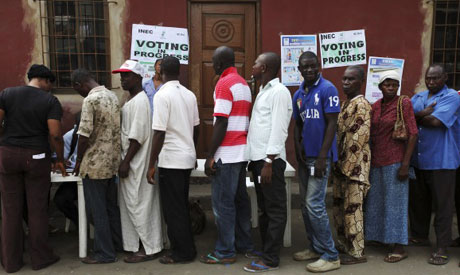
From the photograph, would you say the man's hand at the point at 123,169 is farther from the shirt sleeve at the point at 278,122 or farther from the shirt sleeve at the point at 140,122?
the shirt sleeve at the point at 278,122

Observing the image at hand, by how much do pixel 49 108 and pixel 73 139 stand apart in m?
0.98

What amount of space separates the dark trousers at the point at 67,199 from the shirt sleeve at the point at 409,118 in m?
3.31

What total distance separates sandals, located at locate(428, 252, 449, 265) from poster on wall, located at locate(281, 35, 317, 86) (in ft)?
9.15

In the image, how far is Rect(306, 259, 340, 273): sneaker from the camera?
362 cm

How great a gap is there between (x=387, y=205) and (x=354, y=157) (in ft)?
1.93

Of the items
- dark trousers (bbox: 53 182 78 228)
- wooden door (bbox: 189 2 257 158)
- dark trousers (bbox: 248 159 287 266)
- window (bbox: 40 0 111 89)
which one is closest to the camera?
dark trousers (bbox: 248 159 287 266)

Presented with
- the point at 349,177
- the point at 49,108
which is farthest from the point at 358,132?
the point at 49,108

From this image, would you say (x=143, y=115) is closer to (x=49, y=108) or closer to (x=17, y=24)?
(x=49, y=108)

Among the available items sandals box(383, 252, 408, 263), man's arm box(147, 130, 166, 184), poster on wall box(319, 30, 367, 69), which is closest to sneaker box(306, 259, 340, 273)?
sandals box(383, 252, 408, 263)

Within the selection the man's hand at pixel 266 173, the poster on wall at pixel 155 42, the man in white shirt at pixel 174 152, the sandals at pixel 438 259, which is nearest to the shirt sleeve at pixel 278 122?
the man's hand at pixel 266 173

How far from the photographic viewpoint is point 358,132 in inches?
144

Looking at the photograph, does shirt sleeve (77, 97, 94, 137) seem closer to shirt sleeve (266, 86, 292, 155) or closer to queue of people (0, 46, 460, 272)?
queue of people (0, 46, 460, 272)

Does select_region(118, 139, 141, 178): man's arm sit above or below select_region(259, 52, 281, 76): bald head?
below

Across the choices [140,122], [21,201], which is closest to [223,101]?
[140,122]
